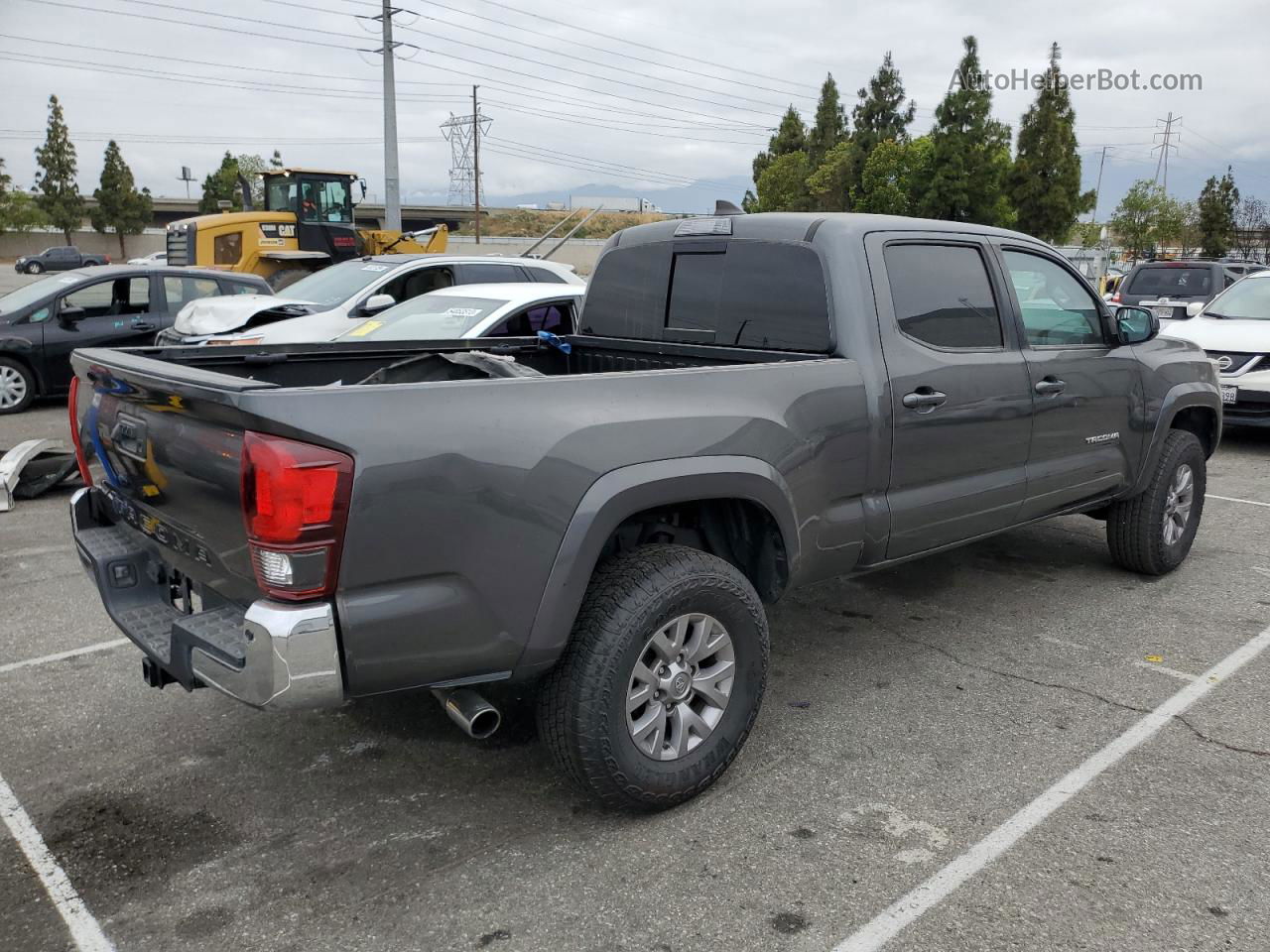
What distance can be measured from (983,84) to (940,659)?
45.5 metres

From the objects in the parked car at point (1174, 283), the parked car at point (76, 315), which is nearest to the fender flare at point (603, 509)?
the parked car at point (76, 315)

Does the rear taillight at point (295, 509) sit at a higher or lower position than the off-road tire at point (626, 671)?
higher

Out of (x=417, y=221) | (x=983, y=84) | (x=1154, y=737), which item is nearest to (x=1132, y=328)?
(x=1154, y=737)

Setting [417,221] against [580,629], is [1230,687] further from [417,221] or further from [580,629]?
[417,221]

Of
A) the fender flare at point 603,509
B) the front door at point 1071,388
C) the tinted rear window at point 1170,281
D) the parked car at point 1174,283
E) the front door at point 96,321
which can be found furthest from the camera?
the tinted rear window at point 1170,281

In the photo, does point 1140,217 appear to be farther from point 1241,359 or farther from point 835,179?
point 1241,359

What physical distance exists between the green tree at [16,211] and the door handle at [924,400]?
80.5m

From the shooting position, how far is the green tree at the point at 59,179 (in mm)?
71938

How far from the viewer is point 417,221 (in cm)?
10544

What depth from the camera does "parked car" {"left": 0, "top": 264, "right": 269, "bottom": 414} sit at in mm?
10414

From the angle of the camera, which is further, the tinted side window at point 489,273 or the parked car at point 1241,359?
the tinted side window at point 489,273

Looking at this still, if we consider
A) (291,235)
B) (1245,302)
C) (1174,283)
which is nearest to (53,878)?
(1245,302)

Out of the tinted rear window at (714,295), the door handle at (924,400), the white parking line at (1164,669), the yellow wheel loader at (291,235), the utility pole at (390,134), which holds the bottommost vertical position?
the white parking line at (1164,669)

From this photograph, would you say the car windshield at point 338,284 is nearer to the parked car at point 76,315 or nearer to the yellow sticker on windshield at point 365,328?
the yellow sticker on windshield at point 365,328
